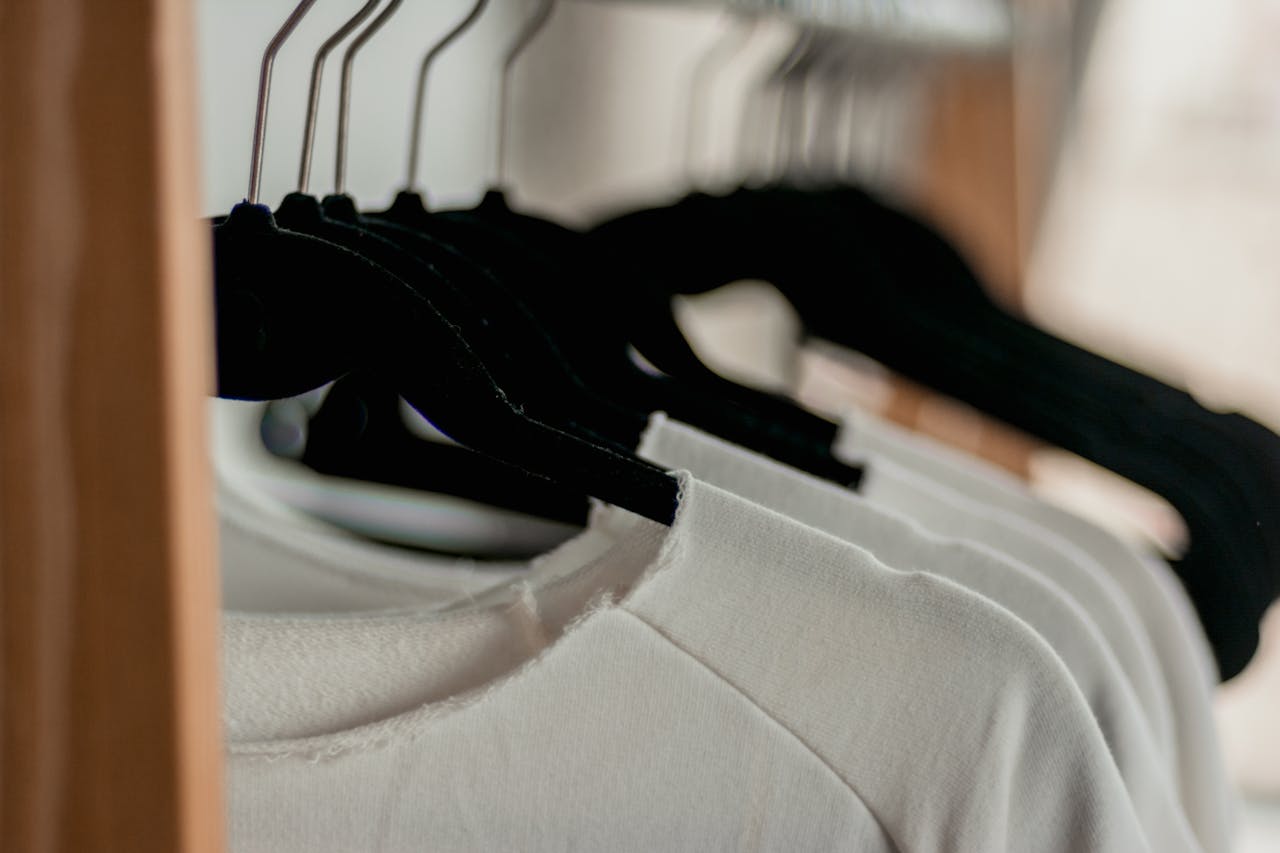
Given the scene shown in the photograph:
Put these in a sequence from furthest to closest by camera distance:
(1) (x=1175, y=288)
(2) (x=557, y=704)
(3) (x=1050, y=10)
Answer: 1. (1) (x=1175, y=288)
2. (3) (x=1050, y=10)
3. (2) (x=557, y=704)

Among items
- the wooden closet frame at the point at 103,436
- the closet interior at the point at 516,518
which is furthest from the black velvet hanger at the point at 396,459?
the wooden closet frame at the point at 103,436

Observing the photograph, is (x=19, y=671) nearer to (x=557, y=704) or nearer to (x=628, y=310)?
(x=557, y=704)

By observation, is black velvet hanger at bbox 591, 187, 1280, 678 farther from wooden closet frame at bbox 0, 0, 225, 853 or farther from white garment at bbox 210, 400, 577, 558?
wooden closet frame at bbox 0, 0, 225, 853

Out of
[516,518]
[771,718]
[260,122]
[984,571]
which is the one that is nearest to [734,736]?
[771,718]

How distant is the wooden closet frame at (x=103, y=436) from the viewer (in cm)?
20

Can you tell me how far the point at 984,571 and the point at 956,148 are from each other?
97 centimetres

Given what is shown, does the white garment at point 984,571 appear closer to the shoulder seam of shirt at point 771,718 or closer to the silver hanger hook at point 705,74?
the shoulder seam of shirt at point 771,718

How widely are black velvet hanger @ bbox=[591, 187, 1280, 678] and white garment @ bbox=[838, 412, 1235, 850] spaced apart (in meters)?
0.03

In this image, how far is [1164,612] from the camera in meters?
0.50

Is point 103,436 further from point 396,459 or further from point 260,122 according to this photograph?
point 396,459

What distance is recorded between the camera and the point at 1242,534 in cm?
56

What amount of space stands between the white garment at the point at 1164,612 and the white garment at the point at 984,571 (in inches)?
3.4

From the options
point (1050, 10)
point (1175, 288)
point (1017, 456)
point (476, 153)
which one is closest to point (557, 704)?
point (476, 153)

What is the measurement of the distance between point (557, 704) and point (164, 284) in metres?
0.19
